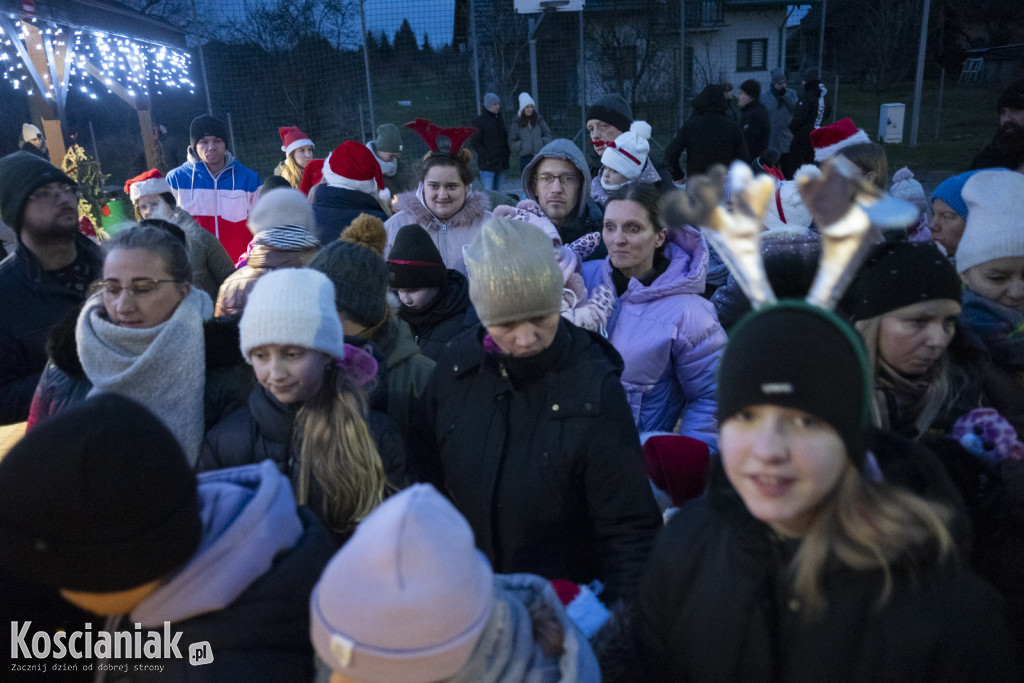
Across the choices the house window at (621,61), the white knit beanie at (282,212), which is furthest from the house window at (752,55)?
the white knit beanie at (282,212)

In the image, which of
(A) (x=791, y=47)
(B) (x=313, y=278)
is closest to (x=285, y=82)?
(B) (x=313, y=278)

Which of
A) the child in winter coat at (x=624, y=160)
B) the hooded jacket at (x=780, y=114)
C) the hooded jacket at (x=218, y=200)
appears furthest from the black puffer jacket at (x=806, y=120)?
the hooded jacket at (x=218, y=200)

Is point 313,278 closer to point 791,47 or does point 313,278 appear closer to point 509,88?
point 509,88

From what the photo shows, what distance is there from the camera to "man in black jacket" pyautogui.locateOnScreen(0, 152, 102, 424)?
290cm

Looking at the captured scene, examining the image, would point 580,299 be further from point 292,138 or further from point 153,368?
point 292,138

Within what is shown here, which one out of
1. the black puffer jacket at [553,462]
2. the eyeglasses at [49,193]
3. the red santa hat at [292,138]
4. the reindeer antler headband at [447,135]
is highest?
the red santa hat at [292,138]

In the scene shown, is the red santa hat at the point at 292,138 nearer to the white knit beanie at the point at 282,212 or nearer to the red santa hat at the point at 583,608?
the white knit beanie at the point at 282,212

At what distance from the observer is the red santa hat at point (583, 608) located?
164cm

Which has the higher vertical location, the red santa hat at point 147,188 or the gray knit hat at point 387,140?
the gray knit hat at point 387,140

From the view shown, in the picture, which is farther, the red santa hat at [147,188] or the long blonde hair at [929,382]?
the red santa hat at [147,188]

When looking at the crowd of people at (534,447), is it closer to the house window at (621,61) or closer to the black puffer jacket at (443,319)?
the black puffer jacket at (443,319)

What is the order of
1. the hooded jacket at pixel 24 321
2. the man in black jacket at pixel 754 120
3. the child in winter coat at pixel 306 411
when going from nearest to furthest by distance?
the child in winter coat at pixel 306 411 → the hooded jacket at pixel 24 321 → the man in black jacket at pixel 754 120

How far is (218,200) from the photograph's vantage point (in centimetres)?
597

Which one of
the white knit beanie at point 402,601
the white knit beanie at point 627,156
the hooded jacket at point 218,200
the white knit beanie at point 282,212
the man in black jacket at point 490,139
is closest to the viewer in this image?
Result: the white knit beanie at point 402,601
